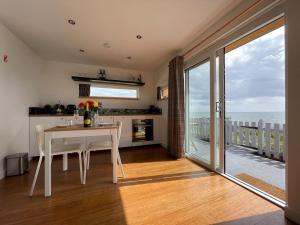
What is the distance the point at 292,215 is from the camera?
1339 millimetres

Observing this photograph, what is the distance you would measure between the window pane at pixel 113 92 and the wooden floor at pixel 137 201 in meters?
2.53

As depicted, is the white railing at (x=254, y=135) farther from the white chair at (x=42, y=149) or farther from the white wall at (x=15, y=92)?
the white wall at (x=15, y=92)

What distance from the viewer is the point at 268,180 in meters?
2.04

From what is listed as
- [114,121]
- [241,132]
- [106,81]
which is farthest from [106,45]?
[241,132]

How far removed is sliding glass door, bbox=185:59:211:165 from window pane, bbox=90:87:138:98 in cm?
206

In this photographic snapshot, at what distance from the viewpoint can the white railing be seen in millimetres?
2535

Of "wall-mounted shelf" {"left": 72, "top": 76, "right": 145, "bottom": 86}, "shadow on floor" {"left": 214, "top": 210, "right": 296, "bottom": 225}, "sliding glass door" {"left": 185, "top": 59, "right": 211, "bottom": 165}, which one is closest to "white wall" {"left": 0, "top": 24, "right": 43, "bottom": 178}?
"wall-mounted shelf" {"left": 72, "top": 76, "right": 145, "bottom": 86}

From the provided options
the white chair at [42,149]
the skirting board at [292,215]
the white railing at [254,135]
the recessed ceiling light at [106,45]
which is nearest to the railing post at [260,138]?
the white railing at [254,135]

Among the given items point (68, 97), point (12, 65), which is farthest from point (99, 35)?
point (68, 97)

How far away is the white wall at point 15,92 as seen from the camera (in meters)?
→ 2.31

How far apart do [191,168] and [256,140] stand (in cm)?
154

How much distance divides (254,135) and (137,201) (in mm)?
2722

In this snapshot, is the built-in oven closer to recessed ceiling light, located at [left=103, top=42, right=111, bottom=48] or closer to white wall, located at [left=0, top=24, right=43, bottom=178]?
recessed ceiling light, located at [left=103, top=42, right=111, bottom=48]

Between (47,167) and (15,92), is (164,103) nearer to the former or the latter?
(47,167)
